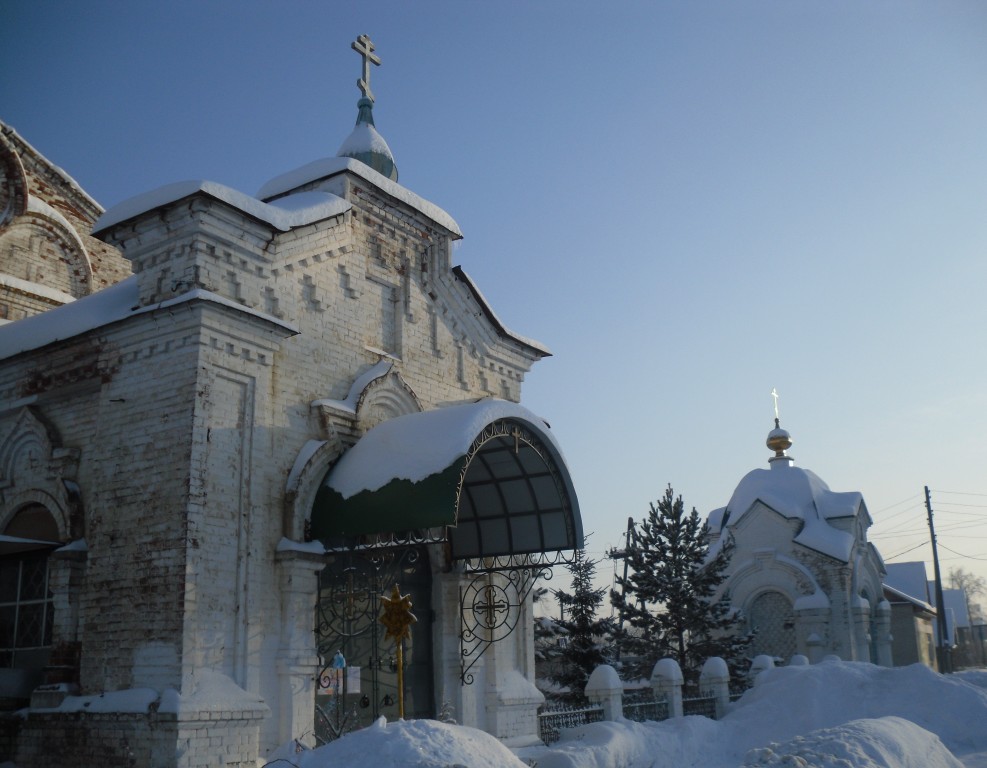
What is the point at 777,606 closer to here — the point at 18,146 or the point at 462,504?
the point at 462,504

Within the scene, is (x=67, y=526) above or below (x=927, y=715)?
above

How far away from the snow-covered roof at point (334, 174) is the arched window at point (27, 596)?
17.3 feet

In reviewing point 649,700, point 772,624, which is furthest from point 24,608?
point 772,624

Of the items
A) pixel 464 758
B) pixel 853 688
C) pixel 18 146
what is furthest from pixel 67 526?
pixel 853 688

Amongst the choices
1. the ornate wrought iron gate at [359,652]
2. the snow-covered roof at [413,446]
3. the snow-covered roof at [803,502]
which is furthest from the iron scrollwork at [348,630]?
the snow-covered roof at [803,502]

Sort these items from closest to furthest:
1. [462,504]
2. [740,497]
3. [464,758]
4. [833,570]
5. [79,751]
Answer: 1. [464,758]
2. [79,751]
3. [462,504]
4. [833,570]
5. [740,497]

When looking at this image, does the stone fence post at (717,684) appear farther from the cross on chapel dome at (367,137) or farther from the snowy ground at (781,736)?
the cross on chapel dome at (367,137)

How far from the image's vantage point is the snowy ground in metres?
7.91

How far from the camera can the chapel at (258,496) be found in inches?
374

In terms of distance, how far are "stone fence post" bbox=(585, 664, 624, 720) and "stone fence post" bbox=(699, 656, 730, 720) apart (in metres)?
4.25

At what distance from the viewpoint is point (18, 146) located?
16.2m

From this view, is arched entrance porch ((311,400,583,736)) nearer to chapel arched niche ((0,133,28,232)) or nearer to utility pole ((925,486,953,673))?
chapel arched niche ((0,133,28,232))

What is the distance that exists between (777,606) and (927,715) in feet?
35.0

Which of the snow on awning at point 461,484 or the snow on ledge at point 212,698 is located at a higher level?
the snow on awning at point 461,484
